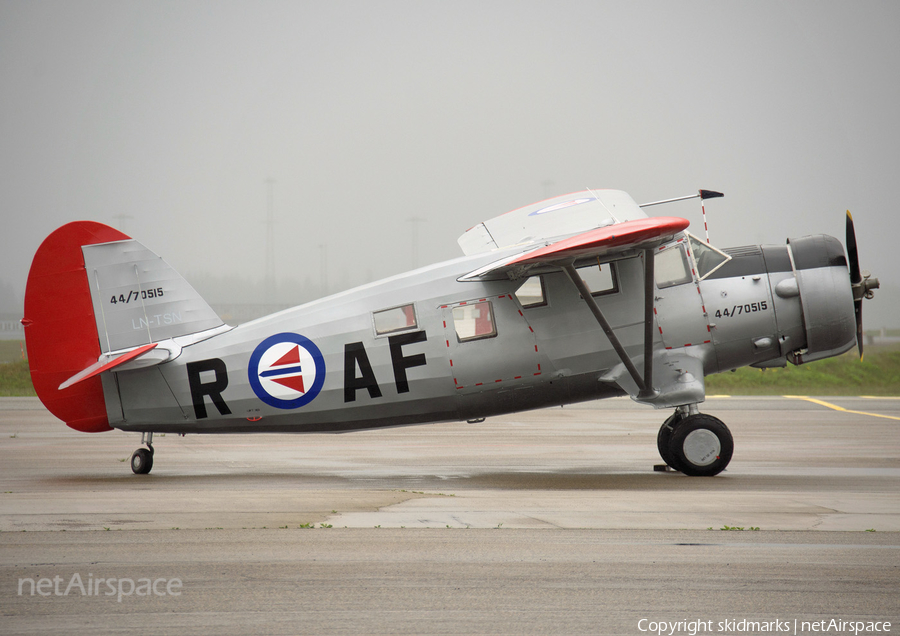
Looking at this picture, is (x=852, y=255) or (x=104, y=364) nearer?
(x=104, y=364)

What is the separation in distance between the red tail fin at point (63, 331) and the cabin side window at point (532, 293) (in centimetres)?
648

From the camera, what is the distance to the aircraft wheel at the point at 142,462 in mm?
11477

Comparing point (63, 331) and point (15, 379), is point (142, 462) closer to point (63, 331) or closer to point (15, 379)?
point (63, 331)

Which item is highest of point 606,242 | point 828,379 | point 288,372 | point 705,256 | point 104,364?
point 606,242

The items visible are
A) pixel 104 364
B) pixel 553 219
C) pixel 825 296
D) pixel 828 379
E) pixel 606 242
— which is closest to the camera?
pixel 606 242

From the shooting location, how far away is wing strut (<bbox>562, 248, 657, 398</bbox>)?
10039 mm

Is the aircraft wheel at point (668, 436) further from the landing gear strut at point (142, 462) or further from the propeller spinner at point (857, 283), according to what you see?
the landing gear strut at point (142, 462)

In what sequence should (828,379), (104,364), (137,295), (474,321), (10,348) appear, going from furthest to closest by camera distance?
(10,348) → (828,379) → (137,295) → (474,321) → (104,364)

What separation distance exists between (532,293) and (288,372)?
12.4 feet

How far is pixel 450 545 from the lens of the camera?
6641mm

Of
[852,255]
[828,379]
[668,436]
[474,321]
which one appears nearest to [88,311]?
[474,321]

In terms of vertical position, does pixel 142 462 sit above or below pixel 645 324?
below

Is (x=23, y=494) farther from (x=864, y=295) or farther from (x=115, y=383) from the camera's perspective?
(x=864, y=295)

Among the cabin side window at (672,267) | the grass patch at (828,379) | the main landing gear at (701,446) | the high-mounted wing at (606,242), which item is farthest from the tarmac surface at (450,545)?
the grass patch at (828,379)
